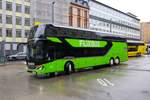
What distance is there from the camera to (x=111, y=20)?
89125mm

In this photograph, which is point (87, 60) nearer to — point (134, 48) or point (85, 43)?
point (85, 43)

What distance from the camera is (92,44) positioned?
22.6m

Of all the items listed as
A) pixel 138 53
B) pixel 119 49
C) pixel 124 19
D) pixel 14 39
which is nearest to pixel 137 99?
pixel 119 49

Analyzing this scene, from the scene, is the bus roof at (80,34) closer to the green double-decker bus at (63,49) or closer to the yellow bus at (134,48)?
the green double-decker bus at (63,49)

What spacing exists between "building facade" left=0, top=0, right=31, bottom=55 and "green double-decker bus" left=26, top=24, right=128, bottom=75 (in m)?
31.2

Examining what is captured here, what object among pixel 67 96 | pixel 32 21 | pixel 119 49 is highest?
pixel 32 21

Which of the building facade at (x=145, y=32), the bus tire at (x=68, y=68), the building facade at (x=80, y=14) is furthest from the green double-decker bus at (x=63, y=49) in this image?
the building facade at (x=145, y=32)

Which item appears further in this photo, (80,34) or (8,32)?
(8,32)

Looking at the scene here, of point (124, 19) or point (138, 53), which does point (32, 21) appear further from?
point (124, 19)

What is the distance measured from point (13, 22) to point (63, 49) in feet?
125

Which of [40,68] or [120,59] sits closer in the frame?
[40,68]

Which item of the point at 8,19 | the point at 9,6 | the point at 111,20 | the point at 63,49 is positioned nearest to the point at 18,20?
the point at 8,19

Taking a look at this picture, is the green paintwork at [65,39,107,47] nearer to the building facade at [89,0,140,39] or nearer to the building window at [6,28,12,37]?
the building window at [6,28,12,37]

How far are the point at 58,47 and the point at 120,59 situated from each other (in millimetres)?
12013
